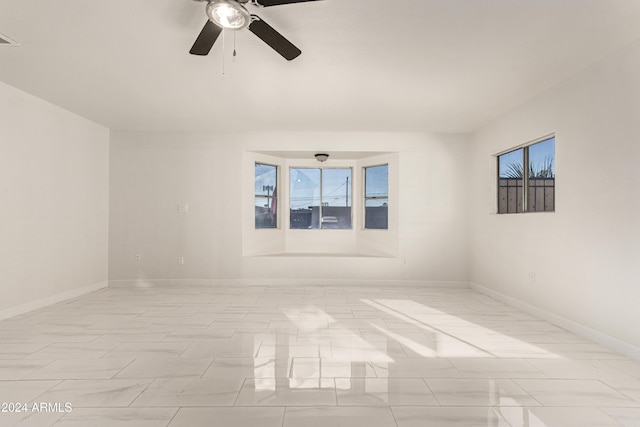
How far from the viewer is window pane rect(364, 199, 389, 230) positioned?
635cm

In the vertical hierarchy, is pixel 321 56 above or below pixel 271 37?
above

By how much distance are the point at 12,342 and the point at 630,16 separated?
570 cm

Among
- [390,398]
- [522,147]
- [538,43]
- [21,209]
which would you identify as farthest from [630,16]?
[21,209]

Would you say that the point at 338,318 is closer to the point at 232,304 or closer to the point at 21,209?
the point at 232,304

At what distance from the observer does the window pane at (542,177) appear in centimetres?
383

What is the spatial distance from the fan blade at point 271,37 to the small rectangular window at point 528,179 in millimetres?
3181

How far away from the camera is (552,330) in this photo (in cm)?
347

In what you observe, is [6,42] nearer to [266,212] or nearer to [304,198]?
[266,212]

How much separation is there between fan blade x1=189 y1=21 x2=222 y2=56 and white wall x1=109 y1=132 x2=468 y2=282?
3322 millimetres

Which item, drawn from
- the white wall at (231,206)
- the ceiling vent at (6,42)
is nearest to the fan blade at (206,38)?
the ceiling vent at (6,42)

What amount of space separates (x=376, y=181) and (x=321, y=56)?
3.74 meters

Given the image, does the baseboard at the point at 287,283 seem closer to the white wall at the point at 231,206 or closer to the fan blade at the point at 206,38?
the white wall at the point at 231,206

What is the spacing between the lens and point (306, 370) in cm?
Result: 250

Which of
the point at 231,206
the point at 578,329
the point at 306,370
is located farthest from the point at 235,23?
the point at 578,329
